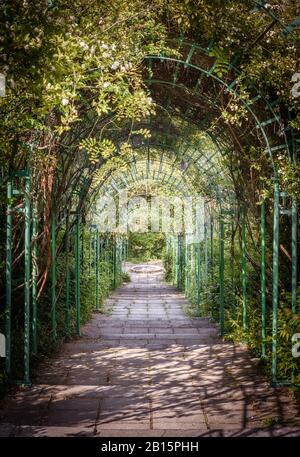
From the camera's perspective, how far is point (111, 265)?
1744cm

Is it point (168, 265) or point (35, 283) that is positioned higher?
point (35, 283)

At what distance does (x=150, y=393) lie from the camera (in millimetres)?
4973

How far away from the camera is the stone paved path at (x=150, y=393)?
4.02 meters

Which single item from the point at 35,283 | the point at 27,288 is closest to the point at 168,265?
the point at 35,283

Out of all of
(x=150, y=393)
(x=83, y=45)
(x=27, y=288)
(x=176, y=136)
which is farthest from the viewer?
(x=176, y=136)

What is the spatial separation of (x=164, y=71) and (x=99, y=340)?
11.8ft

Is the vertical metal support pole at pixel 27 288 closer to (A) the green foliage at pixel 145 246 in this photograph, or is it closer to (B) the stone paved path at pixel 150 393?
(B) the stone paved path at pixel 150 393

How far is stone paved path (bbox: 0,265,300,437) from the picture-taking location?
4.02 m

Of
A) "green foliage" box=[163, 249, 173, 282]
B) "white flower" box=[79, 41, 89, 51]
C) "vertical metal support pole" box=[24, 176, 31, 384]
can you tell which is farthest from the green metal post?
"green foliage" box=[163, 249, 173, 282]

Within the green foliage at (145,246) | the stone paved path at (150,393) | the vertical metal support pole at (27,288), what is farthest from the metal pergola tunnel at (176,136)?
the green foliage at (145,246)

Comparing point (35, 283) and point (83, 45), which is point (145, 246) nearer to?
point (35, 283)

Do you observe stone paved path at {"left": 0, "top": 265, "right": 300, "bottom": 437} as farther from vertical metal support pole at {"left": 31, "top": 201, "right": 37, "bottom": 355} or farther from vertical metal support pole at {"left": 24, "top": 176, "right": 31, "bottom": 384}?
vertical metal support pole at {"left": 31, "top": 201, "right": 37, "bottom": 355}

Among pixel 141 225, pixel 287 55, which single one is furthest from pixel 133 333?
pixel 141 225

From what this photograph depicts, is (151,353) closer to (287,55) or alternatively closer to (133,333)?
(133,333)
